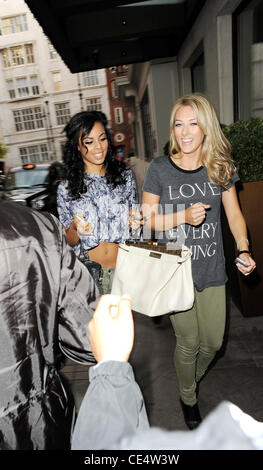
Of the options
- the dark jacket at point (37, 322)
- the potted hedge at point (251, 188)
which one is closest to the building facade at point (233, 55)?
the potted hedge at point (251, 188)

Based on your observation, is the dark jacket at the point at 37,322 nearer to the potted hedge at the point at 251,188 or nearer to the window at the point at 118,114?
the potted hedge at the point at 251,188

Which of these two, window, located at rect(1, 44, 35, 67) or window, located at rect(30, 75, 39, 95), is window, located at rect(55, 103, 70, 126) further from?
window, located at rect(1, 44, 35, 67)

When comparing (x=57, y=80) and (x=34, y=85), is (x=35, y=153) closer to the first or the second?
(x=34, y=85)

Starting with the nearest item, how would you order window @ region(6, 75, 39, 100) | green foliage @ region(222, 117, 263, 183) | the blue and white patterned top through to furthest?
→ the blue and white patterned top → green foliage @ region(222, 117, 263, 183) → window @ region(6, 75, 39, 100)

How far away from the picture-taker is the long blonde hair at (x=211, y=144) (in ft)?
7.22

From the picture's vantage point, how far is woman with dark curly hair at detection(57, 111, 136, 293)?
2631mm

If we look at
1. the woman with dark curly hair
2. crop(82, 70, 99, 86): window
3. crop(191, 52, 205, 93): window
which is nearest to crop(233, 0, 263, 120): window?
crop(191, 52, 205, 93): window

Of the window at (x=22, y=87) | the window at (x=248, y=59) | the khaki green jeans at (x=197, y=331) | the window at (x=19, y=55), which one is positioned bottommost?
the khaki green jeans at (x=197, y=331)

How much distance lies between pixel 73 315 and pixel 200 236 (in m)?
1.38

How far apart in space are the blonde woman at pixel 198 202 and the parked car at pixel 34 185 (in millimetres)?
6329

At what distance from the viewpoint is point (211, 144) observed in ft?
7.35

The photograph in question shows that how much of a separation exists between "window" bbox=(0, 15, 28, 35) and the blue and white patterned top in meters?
39.3

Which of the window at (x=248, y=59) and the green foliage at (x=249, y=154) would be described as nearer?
the green foliage at (x=249, y=154)

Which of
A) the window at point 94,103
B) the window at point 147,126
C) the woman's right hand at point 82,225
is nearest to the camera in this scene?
the woman's right hand at point 82,225
